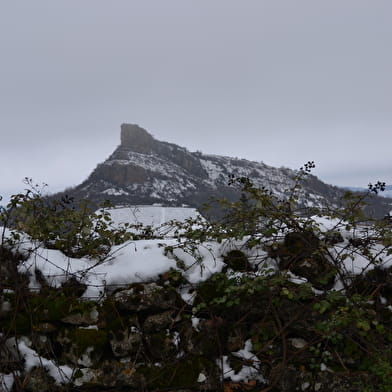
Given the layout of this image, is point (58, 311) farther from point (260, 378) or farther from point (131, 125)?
point (131, 125)

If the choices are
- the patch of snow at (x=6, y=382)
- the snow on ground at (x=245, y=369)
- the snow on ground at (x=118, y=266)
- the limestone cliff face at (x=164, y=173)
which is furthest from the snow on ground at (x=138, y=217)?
the limestone cliff face at (x=164, y=173)

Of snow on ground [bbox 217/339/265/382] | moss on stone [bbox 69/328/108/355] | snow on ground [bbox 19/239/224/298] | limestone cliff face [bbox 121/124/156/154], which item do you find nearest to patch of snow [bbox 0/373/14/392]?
moss on stone [bbox 69/328/108/355]

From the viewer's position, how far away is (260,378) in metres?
2.49

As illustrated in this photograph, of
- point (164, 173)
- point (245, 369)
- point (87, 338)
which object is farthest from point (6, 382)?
point (164, 173)

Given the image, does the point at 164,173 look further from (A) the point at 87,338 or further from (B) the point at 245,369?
(B) the point at 245,369

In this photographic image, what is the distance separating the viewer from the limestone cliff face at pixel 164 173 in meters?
101

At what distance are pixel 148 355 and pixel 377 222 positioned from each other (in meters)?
2.84

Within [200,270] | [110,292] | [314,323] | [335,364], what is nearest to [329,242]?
[314,323]

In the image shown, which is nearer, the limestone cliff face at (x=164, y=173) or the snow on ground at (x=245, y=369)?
the snow on ground at (x=245, y=369)

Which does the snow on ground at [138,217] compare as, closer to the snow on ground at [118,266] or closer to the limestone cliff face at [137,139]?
the snow on ground at [118,266]

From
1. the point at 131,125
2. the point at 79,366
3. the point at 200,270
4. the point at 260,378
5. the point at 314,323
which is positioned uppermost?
the point at 131,125

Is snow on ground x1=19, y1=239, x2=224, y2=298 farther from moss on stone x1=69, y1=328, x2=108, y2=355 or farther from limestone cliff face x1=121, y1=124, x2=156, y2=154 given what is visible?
limestone cliff face x1=121, y1=124, x2=156, y2=154

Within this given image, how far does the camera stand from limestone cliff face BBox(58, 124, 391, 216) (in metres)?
101

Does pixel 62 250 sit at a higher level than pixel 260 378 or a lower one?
higher
